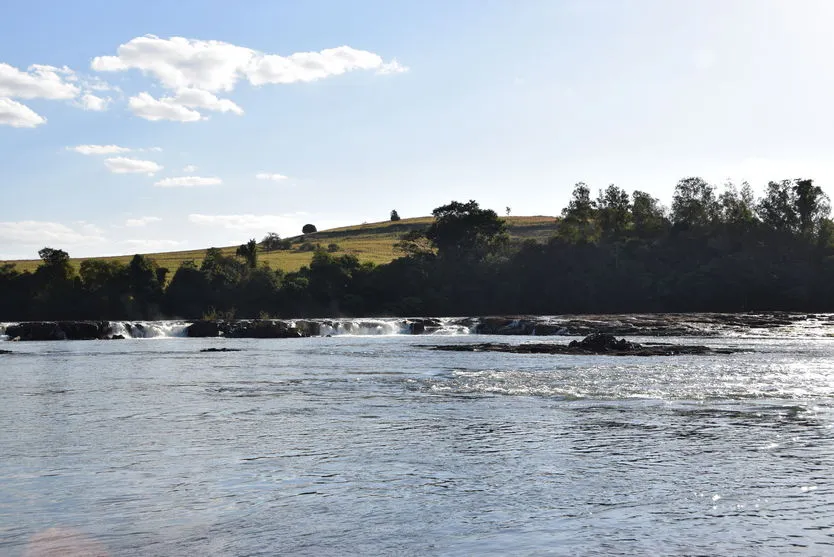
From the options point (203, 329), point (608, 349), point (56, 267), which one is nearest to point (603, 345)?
point (608, 349)

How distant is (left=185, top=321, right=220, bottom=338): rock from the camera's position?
9644 cm

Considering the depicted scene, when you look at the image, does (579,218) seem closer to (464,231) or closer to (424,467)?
(464,231)

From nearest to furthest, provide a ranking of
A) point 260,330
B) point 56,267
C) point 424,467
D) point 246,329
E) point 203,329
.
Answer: point 424,467, point 260,330, point 246,329, point 203,329, point 56,267

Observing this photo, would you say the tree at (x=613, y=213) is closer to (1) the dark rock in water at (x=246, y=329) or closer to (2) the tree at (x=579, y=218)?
(2) the tree at (x=579, y=218)

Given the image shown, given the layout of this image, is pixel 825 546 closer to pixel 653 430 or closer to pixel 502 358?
pixel 653 430

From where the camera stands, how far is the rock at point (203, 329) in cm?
9644

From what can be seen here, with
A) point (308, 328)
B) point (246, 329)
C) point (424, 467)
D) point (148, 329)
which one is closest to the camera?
point (424, 467)

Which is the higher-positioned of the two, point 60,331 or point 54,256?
point 54,256

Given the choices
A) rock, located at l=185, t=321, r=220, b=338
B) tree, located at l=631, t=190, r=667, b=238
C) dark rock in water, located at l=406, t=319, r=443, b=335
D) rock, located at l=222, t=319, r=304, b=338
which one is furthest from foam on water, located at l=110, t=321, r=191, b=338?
tree, located at l=631, t=190, r=667, b=238

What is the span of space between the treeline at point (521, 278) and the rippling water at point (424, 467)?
3815 inches

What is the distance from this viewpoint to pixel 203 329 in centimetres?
9688

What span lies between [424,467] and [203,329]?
82.1 m

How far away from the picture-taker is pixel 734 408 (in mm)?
27953

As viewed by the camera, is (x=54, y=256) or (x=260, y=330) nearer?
(x=260, y=330)
